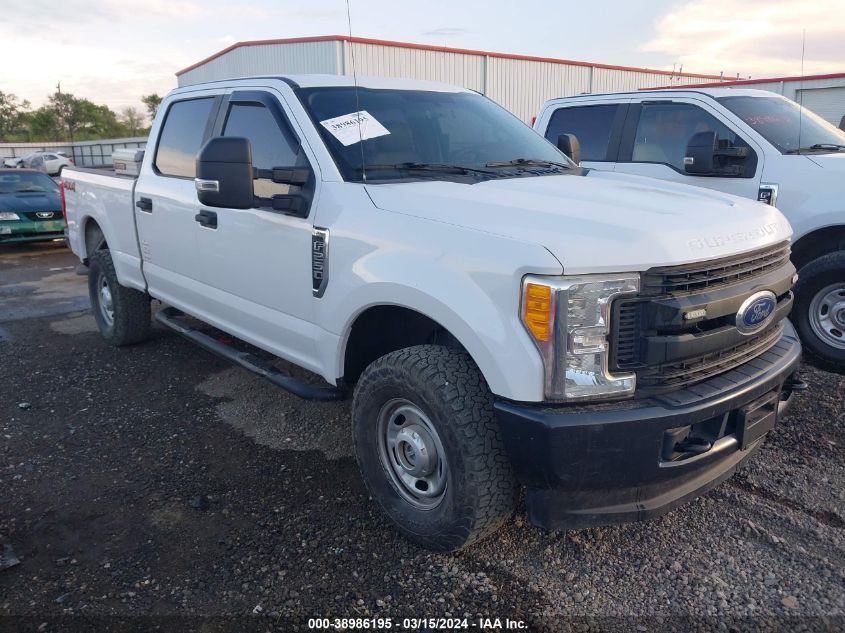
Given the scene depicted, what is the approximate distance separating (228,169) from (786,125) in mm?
4543

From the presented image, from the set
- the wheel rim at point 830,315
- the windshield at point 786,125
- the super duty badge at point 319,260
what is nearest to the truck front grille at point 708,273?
the super duty badge at point 319,260

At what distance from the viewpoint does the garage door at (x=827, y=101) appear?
15.5 metres

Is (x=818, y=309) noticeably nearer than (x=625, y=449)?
No

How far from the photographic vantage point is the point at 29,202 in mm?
11609

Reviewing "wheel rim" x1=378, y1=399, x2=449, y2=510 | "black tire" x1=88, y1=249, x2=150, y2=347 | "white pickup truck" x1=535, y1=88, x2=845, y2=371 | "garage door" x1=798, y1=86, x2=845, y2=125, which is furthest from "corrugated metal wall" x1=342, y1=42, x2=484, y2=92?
"wheel rim" x1=378, y1=399, x2=449, y2=510

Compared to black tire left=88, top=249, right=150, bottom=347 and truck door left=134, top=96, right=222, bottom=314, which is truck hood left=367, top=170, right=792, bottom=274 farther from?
black tire left=88, top=249, right=150, bottom=347

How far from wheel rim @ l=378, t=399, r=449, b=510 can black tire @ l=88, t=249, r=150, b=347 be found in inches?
138

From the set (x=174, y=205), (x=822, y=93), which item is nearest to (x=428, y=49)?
(x=822, y=93)

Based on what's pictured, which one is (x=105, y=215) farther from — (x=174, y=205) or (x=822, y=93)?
(x=822, y=93)

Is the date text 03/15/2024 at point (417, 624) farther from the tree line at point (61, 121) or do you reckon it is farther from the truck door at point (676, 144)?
the tree line at point (61, 121)

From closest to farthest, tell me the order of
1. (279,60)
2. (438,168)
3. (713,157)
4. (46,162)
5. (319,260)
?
(319,260) → (438,168) → (713,157) → (279,60) → (46,162)

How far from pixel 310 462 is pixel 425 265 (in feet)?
5.43

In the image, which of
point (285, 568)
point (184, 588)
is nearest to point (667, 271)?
point (285, 568)

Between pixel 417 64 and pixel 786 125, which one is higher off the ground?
pixel 417 64
